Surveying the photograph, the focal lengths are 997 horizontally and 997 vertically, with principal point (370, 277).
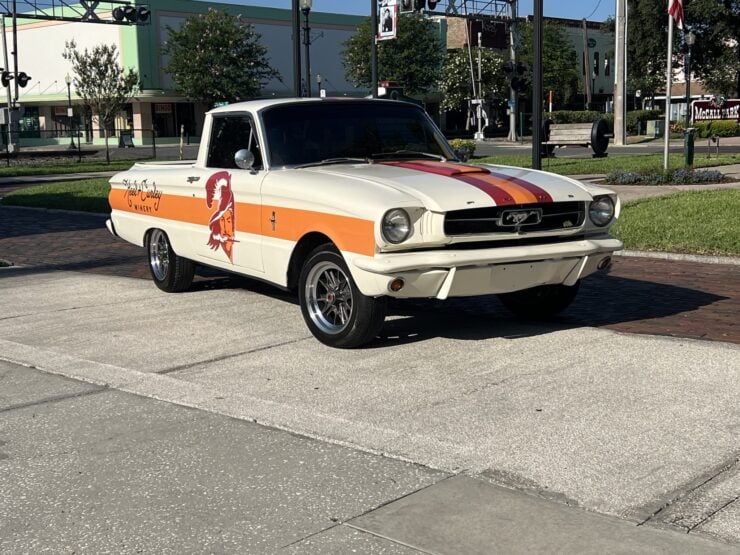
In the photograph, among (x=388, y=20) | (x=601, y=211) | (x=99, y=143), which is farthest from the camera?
(x=99, y=143)

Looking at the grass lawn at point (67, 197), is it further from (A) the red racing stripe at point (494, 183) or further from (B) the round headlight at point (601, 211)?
(B) the round headlight at point (601, 211)

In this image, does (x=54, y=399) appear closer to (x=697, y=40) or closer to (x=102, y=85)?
(x=102, y=85)

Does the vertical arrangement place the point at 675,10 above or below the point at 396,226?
above

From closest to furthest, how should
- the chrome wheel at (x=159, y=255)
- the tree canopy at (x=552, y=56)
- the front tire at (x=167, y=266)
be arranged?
the front tire at (x=167, y=266)
the chrome wheel at (x=159, y=255)
the tree canopy at (x=552, y=56)

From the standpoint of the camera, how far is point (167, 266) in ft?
30.8

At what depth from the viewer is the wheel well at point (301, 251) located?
7062 millimetres

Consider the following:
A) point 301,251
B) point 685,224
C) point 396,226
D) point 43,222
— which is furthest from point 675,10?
point 396,226

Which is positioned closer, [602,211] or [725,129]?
[602,211]

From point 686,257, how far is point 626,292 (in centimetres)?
201

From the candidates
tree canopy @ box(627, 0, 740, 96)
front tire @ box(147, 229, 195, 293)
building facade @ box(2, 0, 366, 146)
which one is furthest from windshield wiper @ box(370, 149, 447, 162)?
building facade @ box(2, 0, 366, 146)

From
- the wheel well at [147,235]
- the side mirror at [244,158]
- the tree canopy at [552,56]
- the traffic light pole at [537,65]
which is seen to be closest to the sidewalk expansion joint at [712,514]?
the side mirror at [244,158]

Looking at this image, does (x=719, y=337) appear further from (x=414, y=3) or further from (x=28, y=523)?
(x=414, y=3)

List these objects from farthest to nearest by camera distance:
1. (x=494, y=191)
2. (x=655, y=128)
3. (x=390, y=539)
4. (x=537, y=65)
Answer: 1. (x=655, y=128)
2. (x=537, y=65)
3. (x=494, y=191)
4. (x=390, y=539)

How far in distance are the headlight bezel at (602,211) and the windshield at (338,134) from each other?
148 centimetres
